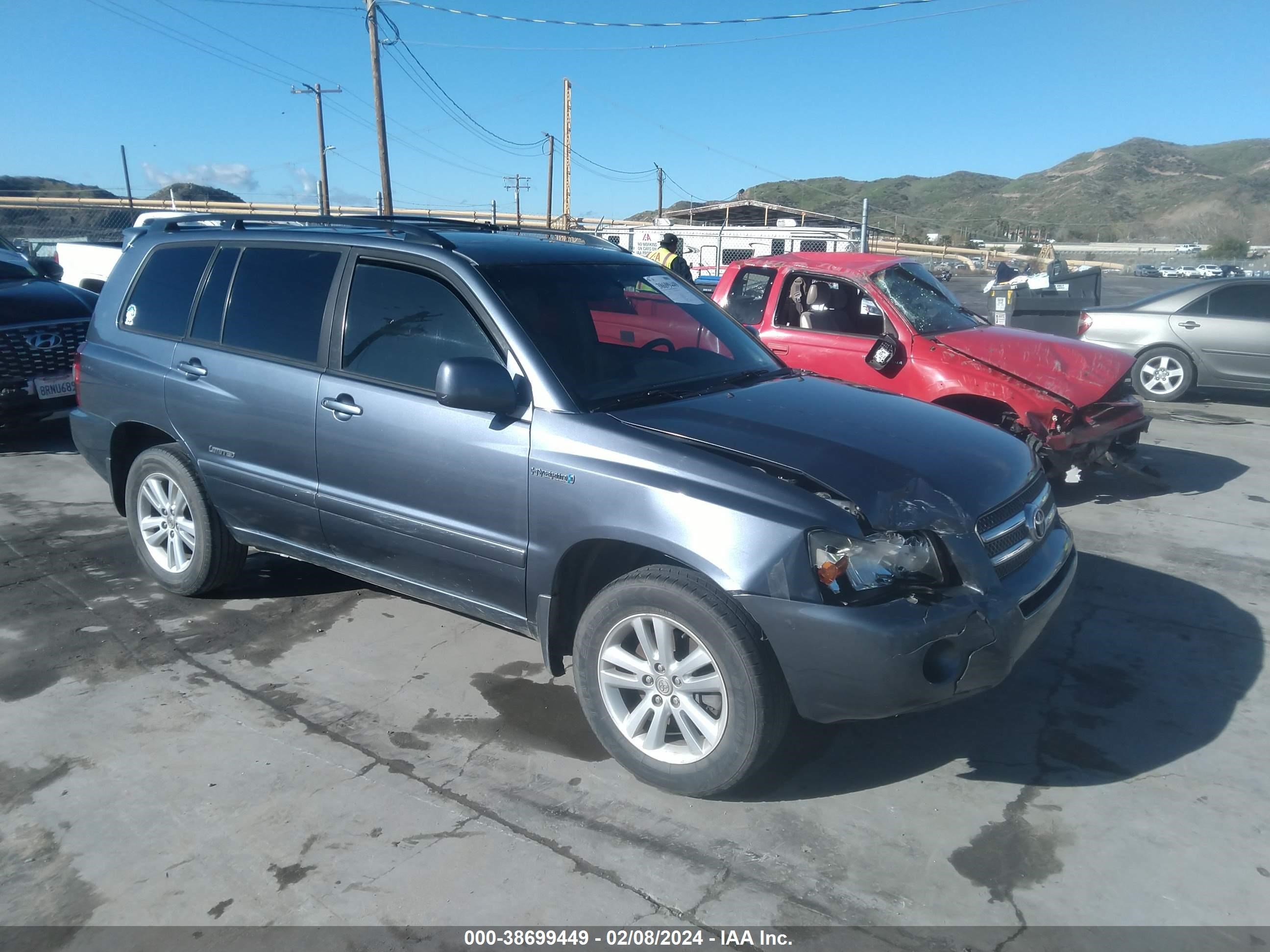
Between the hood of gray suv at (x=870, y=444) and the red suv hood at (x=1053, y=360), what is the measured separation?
9.62 ft

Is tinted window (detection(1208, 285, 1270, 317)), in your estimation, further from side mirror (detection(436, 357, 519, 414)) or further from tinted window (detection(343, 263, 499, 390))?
side mirror (detection(436, 357, 519, 414))

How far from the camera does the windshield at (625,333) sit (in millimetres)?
3641

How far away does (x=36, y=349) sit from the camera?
307 inches

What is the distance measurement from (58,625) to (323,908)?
111 inches

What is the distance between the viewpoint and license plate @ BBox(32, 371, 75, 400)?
7785 millimetres

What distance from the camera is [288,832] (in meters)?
3.03

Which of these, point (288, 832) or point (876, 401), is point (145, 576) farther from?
point (876, 401)

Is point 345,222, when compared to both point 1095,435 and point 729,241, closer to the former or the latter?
point 1095,435

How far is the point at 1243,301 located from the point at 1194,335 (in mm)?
656

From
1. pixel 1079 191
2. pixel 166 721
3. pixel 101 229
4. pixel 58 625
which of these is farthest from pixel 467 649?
pixel 1079 191

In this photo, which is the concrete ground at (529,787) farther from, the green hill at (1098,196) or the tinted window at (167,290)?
the green hill at (1098,196)

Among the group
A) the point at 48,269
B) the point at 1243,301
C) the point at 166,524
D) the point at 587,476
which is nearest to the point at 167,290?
the point at 166,524

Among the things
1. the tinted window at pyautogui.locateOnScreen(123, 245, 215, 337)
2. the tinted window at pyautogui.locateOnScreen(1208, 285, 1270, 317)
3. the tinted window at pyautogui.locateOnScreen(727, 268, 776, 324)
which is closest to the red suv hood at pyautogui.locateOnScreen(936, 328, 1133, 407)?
the tinted window at pyautogui.locateOnScreen(727, 268, 776, 324)

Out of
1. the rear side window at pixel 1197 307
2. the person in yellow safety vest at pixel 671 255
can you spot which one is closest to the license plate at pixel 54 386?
the person in yellow safety vest at pixel 671 255
